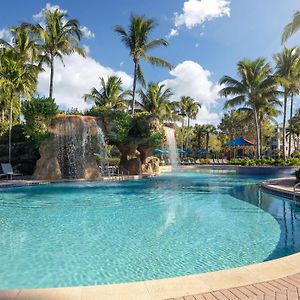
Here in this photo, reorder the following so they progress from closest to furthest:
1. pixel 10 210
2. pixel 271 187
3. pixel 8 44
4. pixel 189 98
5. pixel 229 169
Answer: pixel 10 210
pixel 271 187
pixel 8 44
pixel 229 169
pixel 189 98

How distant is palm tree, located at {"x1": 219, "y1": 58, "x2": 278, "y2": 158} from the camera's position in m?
32.6

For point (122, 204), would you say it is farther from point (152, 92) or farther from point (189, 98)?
point (189, 98)

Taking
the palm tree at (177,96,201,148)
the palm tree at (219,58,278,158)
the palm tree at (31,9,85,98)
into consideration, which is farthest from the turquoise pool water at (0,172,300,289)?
the palm tree at (177,96,201,148)

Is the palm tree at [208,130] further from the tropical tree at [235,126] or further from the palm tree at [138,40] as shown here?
the palm tree at [138,40]

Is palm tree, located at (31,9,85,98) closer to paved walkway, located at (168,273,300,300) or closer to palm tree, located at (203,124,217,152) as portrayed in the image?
paved walkway, located at (168,273,300,300)

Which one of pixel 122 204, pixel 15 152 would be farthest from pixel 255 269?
pixel 15 152

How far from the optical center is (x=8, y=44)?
28859 mm

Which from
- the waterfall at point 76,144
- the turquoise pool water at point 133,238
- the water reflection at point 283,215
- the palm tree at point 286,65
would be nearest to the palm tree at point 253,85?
the palm tree at point 286,65

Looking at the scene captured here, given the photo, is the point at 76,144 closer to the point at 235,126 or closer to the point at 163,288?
the point at 163,288

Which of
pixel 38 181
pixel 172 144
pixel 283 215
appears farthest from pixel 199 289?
pixel 172 144

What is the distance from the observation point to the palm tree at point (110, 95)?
37.0m

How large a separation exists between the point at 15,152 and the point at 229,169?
71.9 ft

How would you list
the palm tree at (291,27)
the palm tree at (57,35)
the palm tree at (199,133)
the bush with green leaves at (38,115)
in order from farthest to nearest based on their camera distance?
the palm tree at (199,133) < the palm tree at (57,35) < the bush with green leaves at (38,115) < the palm tree at (291,27)

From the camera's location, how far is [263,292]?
3541mm
